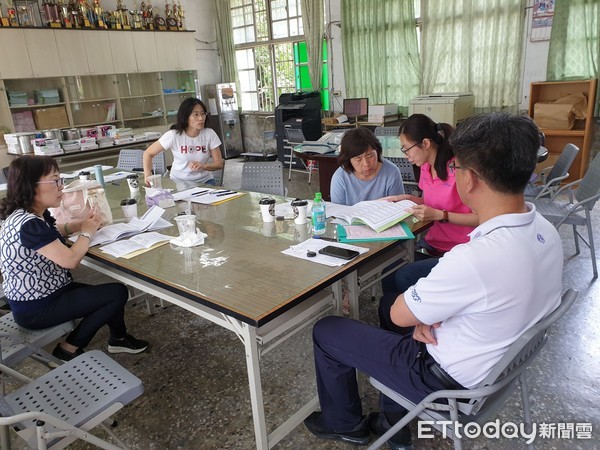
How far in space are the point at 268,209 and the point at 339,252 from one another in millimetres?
638

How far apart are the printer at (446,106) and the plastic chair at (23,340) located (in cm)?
461

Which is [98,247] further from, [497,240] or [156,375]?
[497,240]

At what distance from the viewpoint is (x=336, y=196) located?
2.62 m

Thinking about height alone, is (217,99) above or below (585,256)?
above

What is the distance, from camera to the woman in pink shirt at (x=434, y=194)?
215 centimetres

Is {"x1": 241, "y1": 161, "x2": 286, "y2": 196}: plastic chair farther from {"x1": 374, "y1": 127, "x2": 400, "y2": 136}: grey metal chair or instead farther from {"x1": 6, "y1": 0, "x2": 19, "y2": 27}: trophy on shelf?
{"x1": 6, "y1": 0, "x2": 19, "y2": 27}: trophy on shelf

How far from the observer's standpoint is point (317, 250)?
186 cm

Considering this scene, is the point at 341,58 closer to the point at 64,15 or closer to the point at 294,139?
the point at 294,139

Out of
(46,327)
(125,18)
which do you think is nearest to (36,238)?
(46,327)

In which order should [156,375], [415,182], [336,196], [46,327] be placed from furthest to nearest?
[415,182] → [336,196] → [156,375] → [46,327]

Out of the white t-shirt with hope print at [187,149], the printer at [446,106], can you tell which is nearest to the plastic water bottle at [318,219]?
the white t-shirt with hope print at [187,149]

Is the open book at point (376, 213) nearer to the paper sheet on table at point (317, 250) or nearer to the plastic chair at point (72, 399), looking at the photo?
the paper sheet on table at point (317, 250)

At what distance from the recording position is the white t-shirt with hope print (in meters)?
3.64

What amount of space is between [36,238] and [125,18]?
6.36 meters
